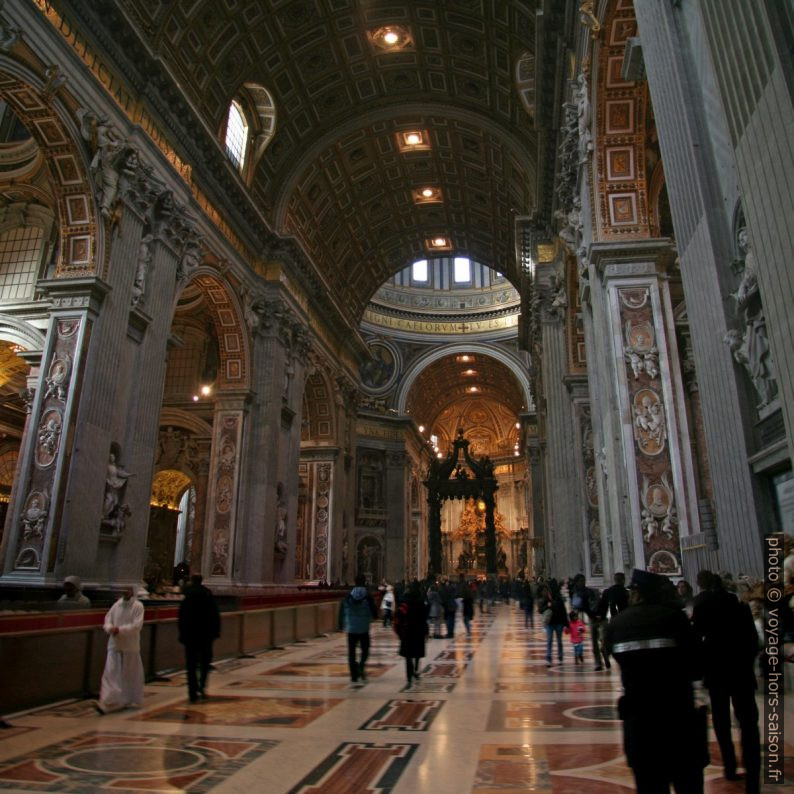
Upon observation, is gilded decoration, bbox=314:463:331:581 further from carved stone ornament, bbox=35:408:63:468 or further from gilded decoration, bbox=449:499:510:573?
gilded decoration, bbox=449:499:510:573

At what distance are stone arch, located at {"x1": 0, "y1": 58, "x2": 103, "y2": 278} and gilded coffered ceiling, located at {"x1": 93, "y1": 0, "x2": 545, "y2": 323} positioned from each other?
6.80ft

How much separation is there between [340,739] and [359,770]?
2.31ft

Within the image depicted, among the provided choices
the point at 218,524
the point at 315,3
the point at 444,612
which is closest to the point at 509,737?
the point at 444,612

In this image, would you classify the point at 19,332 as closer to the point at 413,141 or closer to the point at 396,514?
the point at 413,141

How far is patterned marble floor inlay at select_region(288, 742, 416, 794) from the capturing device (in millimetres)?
3057

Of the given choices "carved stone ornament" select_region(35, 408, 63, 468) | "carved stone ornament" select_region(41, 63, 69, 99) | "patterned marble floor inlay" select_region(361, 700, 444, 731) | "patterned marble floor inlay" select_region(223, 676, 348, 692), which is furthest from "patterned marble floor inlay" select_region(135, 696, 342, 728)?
"carved stone ornament" select_region(41, 63, 69, 99)

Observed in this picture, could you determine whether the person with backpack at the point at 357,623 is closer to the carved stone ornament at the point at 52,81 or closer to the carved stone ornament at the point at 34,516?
the carved stone ornament at the point at 34,516

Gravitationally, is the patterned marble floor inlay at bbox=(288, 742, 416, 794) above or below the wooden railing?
below

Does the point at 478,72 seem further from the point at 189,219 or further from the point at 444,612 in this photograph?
the point at 444,612

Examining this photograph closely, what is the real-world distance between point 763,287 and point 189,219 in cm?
1218

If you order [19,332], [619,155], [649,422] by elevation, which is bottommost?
[649,422]

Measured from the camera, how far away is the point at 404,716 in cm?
473

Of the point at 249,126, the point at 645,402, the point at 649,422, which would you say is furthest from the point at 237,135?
the point at 649,422

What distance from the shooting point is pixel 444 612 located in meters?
12.8
